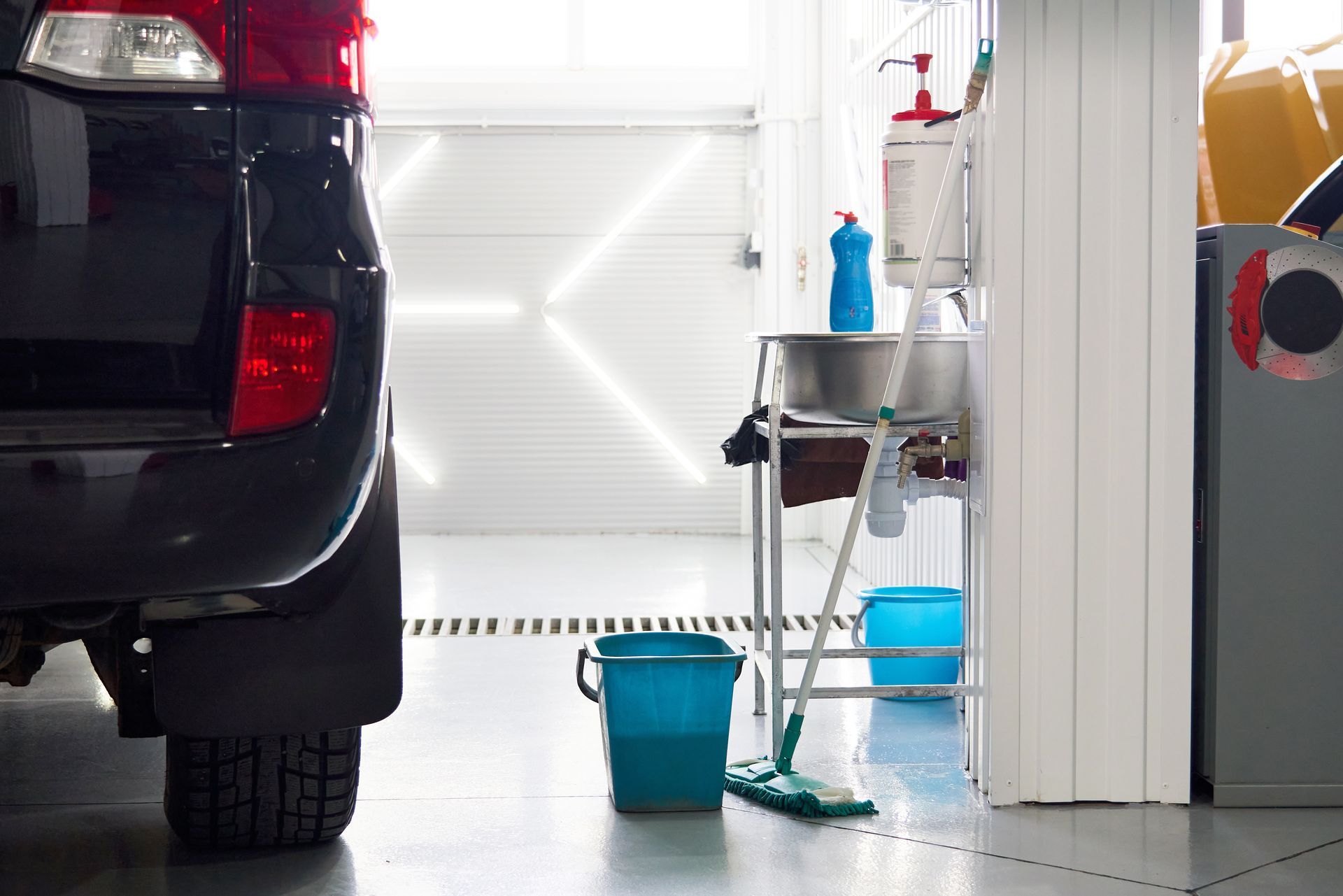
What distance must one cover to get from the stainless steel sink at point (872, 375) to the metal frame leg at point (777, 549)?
0.23 feet

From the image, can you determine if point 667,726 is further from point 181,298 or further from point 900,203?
point 181,298

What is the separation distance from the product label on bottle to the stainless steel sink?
0.21 metres

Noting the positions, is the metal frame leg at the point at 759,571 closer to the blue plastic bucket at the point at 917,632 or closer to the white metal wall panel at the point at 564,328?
the blue plastic bucket at the point at 917,632

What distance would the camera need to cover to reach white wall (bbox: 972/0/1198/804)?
7.54 ft

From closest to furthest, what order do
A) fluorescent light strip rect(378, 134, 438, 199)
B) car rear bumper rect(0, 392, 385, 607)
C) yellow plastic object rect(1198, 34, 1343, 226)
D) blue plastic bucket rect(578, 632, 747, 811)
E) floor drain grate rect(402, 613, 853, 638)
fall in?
car rear bumper rect(0, 392, 385, 607) < blue plastic bucket rect(578, 632, 747, 811) < yellow plastic object rect(1198, 34, 1343, 226) < floor drain grate rect(402, 613, 853, 638) < fluorescent light strip rect(378, 134, 438, 199)

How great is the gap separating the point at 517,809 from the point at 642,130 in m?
4.87

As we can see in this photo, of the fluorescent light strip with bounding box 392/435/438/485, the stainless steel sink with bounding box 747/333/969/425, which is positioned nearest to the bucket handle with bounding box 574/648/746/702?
the stainless steel sink with bounding box 747/333/969/425

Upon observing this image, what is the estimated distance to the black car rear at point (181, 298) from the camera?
3.73 feet

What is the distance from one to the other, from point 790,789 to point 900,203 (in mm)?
1247

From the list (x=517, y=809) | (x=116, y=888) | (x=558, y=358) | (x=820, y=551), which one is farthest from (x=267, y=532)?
(x=558, y=358)

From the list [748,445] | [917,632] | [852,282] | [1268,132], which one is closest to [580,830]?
[748,445]

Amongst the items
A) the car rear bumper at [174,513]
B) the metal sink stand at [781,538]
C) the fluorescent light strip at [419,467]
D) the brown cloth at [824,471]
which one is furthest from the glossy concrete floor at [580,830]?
the fluorescent light strip at [419,467]

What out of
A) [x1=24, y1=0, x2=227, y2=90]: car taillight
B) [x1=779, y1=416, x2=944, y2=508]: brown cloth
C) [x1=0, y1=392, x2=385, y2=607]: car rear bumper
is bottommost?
[x1=779, y1=416, x2=944, y2=508]: brown cloth

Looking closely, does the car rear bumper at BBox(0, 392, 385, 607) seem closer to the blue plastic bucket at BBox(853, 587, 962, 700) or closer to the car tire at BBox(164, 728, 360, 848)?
the car tire at BBox(164, 728, 360, 848)
